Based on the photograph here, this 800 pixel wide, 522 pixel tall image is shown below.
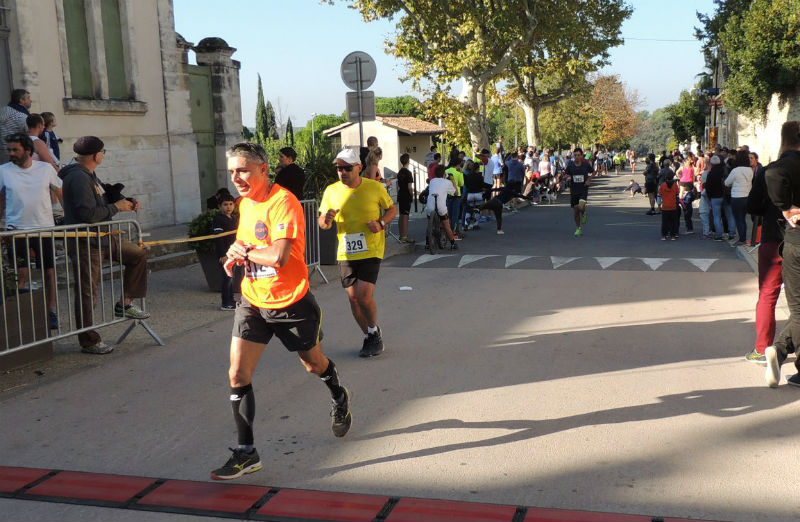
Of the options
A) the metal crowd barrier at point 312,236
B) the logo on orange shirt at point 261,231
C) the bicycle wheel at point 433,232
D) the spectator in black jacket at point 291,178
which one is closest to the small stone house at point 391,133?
the bicycle wheel at point 433,232

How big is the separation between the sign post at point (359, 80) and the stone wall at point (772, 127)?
67.1ft

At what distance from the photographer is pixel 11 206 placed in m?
7.34

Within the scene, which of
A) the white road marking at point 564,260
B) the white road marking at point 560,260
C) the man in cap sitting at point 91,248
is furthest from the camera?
the white road marking at point 560,260

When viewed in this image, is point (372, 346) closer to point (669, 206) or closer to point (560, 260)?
point (560, 260)

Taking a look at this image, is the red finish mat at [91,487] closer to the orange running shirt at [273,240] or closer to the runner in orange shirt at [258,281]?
the runner in orange shirt at [258,281]

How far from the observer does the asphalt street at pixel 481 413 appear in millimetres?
4262

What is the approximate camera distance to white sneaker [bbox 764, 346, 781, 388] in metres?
5.89

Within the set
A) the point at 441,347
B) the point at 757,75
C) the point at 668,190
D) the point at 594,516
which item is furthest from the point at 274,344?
the point at 757,75

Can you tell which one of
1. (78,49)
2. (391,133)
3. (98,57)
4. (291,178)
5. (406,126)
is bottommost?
Result: (291,178)

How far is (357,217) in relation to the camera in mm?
7074

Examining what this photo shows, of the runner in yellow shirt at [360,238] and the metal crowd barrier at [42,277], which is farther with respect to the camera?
the runner in yellow shirt at [360,238]

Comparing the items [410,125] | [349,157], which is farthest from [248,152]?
[410,125]

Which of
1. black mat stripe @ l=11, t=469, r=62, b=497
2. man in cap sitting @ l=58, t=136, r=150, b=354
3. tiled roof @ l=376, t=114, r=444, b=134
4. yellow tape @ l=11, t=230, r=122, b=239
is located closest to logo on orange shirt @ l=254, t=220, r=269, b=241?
black mat stripe @ l=11, t=469, r=62, b=497

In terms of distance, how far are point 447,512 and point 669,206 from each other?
13.5 metres
